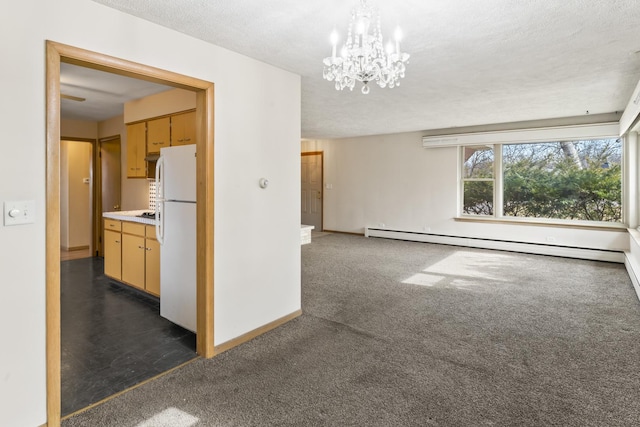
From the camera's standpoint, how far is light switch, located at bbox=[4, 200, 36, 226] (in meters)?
1.69

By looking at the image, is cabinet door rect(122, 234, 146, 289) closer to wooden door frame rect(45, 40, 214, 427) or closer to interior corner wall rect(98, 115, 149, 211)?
interior corner wall rect(98, 115, 149, 211)

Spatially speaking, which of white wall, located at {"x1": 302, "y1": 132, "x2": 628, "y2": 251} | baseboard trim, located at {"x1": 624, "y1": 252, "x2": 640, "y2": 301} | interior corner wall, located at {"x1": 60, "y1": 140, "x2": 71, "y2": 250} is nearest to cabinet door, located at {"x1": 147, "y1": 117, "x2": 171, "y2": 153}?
interior corner wall, located at {"x1": 60, "y1": 140, "x2": 71, "y2": 250}

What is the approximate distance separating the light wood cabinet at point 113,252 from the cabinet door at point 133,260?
126 millimetres

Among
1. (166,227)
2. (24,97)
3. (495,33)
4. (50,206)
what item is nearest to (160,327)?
(166,227)

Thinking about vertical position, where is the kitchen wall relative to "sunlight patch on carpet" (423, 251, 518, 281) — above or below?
above

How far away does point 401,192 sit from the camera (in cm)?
788

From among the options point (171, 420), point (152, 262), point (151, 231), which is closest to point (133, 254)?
point (152, 262)

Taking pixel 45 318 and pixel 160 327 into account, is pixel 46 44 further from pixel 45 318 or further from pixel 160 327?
pixel 160 327

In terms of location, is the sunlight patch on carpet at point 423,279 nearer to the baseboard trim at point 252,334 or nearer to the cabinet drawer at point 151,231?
the baseboard trim at point 252,334

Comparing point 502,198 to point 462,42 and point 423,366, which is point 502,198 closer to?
point 462,42

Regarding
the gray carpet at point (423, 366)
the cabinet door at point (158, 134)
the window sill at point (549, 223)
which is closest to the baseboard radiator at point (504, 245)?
the window sill at point (549, 223)

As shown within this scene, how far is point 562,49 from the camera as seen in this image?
9.28ft

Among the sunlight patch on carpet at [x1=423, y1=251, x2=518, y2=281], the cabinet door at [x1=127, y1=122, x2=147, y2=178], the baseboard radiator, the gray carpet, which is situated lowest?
the gray carpet

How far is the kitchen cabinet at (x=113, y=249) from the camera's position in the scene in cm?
430
